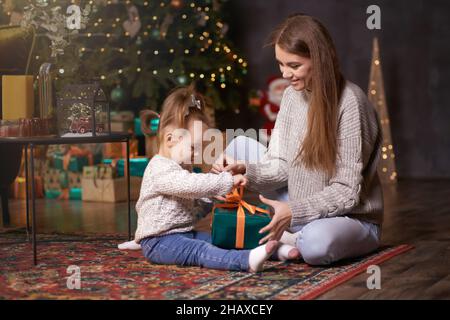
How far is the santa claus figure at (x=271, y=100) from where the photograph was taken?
6.20 metres

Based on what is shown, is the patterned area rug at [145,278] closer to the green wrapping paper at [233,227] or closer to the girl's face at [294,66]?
the green wrapping paper at [233,227]

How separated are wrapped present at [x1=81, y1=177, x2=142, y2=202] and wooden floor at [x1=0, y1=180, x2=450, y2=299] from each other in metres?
0.11

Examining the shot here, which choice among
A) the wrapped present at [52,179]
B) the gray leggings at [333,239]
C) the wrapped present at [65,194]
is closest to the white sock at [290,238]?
the gray leggings at [333,239]

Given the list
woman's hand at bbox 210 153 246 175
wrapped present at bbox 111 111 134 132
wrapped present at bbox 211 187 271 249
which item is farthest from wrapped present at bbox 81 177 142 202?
wrapped present at bbox 211 187 271 249

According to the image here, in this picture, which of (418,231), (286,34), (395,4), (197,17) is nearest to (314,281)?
(286,34)

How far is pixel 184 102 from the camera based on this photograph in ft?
9.41

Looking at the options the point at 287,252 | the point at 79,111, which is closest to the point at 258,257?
the point at 287,252

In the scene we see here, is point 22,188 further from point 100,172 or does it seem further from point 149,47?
point 149,47

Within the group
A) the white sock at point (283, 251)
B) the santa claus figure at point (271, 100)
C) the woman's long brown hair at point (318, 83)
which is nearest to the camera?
the woman's long brown hair at point (318, 83)

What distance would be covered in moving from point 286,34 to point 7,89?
1.16 meters

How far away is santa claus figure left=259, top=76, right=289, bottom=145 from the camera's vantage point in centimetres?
620

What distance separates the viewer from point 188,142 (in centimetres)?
290

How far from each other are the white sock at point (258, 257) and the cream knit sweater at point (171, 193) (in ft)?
0.77

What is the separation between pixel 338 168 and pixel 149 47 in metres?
2.98
